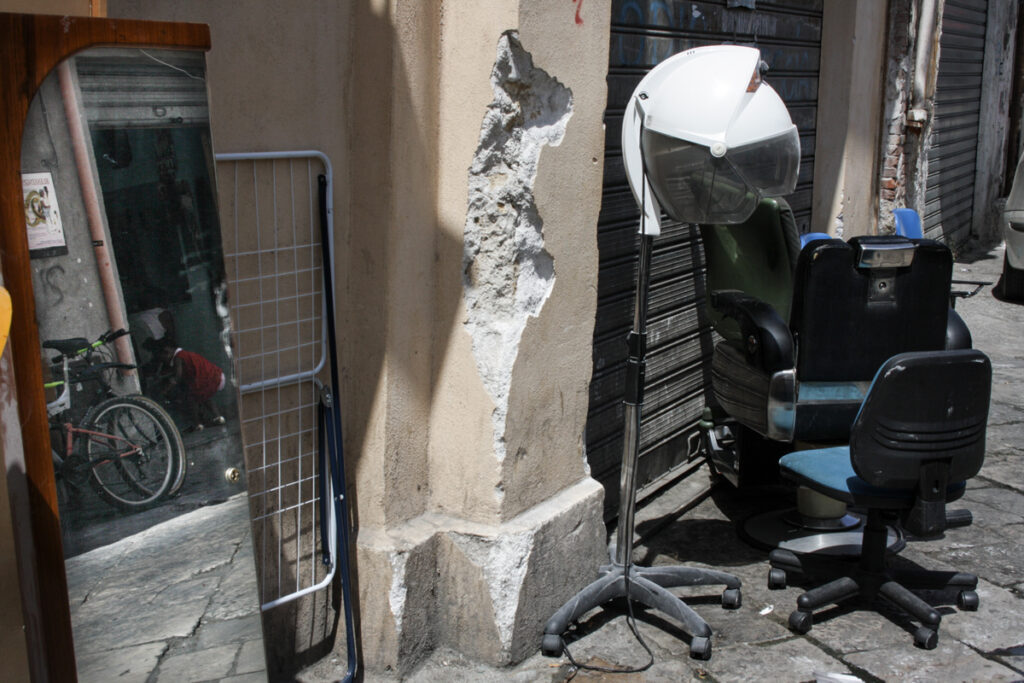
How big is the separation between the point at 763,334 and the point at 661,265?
950 millimetres

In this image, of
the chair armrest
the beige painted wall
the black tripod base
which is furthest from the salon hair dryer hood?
the beige painted wall

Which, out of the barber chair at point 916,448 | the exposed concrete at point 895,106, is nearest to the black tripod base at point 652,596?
the barber chair at point 916,448

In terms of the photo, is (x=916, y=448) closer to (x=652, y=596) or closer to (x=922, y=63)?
(x=652, y=596)

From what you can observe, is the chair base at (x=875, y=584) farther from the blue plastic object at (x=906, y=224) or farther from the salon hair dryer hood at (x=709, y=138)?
the blue plastic object at (x=906, y=224)

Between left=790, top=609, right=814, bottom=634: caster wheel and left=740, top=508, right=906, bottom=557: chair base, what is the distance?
42cm

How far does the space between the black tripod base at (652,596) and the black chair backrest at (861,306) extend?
2.68ft

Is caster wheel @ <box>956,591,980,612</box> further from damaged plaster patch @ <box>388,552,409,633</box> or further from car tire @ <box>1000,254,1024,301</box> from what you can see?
car tire @ <box>1000,254,1024,301</box>

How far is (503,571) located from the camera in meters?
3.03

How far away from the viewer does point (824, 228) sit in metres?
6.22

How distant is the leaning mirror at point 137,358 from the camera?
195 centimetres

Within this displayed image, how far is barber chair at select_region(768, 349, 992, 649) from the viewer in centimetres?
299

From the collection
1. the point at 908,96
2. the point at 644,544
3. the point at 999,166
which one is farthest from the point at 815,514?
the point at 999,166

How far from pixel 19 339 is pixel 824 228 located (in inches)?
207

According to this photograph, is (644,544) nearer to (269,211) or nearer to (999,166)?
(269,211)
